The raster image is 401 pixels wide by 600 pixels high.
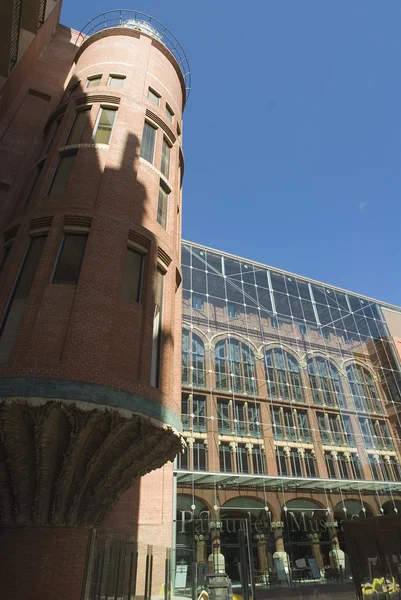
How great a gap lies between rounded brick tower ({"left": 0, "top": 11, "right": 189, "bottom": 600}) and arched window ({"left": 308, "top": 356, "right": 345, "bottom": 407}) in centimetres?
2079

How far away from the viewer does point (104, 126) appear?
12484 millimetres

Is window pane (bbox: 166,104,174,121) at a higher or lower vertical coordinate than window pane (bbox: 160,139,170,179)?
higher

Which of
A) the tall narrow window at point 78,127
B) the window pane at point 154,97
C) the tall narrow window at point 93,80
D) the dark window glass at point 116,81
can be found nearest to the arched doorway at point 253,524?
the tall narrow window at point 78,127

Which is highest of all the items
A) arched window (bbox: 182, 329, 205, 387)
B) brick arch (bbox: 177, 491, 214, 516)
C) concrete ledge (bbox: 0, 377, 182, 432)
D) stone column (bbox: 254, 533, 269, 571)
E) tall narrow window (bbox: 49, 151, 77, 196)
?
arched window (bbox: 182, 329, 205, 387)

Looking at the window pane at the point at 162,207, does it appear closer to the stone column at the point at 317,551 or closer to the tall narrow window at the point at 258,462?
the tall narrow window at the point at 258,462

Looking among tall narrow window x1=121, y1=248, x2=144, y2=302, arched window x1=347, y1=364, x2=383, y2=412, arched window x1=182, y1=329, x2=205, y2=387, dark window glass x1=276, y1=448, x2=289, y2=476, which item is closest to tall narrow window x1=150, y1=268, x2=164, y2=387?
tall narrow window x1=121, y1=248, x2=144, y2=302

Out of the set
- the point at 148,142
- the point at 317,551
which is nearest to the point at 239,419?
the point at 317,551

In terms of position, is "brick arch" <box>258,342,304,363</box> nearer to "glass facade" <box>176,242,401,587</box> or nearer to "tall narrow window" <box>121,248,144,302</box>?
"glass facade" <box>176,242,401,587</box>

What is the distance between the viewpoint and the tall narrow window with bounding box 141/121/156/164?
1260 centimetres

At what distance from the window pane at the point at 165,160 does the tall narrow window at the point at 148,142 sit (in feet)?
2.02

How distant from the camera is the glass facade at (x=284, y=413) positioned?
22078mm

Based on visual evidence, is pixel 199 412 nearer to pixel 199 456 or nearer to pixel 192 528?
pixel 199 456

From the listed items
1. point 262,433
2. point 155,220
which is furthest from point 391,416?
point 155,220

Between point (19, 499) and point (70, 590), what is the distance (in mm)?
2138
